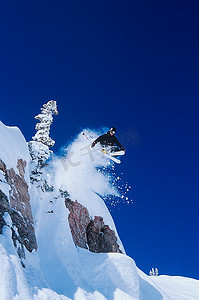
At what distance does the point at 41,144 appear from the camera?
14023 mm

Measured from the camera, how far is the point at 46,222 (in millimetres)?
10750

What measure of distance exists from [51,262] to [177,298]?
11.5 meters

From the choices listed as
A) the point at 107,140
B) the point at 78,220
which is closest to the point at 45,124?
the point at 107,140

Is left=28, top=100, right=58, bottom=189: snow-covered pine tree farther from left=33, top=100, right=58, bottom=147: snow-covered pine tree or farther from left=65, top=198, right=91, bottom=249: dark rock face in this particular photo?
left=65, top=198, right=91, bottom=249: dark rock face

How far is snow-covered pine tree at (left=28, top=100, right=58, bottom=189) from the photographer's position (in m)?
13.2

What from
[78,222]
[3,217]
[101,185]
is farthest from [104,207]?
[3,217]

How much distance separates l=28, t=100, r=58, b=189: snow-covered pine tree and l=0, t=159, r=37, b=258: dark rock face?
3338 millimetres

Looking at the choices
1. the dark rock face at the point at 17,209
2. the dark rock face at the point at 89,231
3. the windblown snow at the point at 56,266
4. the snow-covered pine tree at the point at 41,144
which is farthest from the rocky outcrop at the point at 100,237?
the dark rock face at the point at 17,209

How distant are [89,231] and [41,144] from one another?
7841 mm

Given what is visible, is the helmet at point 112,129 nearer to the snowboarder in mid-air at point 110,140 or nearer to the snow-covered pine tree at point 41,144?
the snowboarder in mid-air at point 110,140

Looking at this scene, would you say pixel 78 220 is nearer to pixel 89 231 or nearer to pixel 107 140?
pixel 89 231

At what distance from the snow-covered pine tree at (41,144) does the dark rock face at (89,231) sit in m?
3.22

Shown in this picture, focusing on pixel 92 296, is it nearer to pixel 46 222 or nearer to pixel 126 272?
pixel 126 272

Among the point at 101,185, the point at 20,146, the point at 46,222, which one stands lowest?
the point at 46,222
